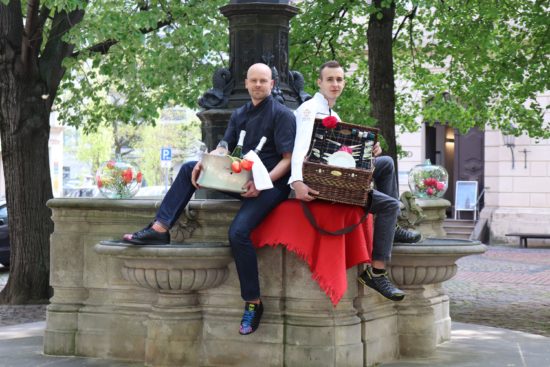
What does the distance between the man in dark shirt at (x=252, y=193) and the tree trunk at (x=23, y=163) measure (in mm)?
7155

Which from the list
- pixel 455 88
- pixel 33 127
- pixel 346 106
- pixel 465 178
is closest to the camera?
pixel 33 127

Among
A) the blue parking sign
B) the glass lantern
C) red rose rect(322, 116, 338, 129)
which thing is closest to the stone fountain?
red rose rect(322, 116, 338, 129)

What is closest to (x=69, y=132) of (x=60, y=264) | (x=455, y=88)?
(x=455, y=88)

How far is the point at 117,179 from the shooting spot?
8.55 metres

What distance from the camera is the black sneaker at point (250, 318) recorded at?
290 inches

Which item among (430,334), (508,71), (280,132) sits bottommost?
(430,334)

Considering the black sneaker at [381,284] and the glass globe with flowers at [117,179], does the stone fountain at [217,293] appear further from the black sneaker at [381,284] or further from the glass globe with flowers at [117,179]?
the glass globe with flowers at [117,179]

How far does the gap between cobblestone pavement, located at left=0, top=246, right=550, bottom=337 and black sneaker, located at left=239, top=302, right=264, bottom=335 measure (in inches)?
204

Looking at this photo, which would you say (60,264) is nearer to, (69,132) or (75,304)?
(75,304)

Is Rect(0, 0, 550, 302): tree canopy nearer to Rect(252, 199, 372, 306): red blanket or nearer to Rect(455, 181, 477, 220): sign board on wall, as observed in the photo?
Rect(252, 199, 372, 306): red blanket

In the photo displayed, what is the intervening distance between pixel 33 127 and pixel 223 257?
7.60m

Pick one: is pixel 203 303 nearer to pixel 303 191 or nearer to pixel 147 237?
pixel 147 237

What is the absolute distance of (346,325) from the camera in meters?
7.44

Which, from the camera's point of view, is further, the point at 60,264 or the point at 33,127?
the point at 33,127
